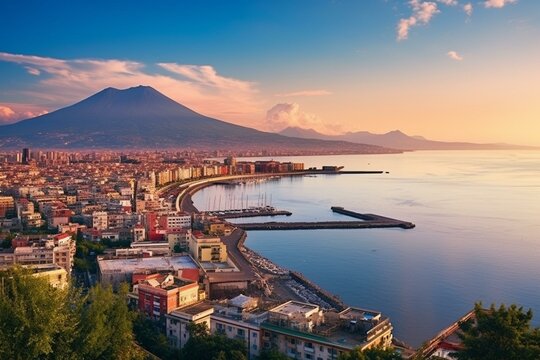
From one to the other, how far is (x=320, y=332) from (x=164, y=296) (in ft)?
4.80

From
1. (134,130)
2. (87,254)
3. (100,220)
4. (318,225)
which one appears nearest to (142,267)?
(87,254)

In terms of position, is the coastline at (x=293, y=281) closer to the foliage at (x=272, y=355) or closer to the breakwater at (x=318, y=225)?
the breakwater at (x=318, y=225)

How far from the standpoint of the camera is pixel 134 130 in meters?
56.2

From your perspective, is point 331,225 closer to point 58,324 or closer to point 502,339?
point 502,339

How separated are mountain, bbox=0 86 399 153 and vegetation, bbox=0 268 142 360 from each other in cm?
5107

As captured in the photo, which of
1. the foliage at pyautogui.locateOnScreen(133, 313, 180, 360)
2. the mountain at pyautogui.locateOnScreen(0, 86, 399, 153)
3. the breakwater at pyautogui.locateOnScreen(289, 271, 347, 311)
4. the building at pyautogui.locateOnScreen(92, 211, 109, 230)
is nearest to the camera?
the foliage at pyautogui.locateOnScreen(133, 313, 180, 360)

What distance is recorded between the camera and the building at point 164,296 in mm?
4371

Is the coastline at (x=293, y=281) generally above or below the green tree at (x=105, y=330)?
below

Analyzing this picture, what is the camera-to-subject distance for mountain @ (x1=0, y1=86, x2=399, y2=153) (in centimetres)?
5275

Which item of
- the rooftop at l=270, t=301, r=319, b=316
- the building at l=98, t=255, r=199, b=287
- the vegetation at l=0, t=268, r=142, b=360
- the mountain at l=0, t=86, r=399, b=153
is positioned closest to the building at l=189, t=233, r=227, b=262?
the building at l=98, t=255, r=199, b=287

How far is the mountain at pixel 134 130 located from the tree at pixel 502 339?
5206 cm

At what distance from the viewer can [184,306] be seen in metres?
4.36

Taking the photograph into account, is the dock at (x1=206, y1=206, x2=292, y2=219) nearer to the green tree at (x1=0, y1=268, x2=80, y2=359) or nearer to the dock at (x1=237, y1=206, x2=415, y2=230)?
the dock at (x1=237, y1=206, x2=415, y2=230)

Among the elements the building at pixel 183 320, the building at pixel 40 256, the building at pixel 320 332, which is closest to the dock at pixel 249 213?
the building at pixel 40 256
